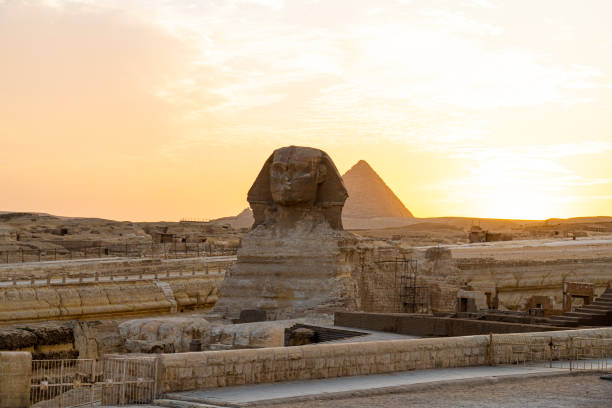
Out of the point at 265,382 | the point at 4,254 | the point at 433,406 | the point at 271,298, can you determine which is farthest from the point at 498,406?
the point at 4,254

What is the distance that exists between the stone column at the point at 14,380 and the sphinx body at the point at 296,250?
42.4 feet

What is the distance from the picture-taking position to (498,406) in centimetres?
940

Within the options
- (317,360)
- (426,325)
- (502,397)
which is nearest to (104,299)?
(426,325)

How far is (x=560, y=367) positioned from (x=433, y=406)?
3.99 meters

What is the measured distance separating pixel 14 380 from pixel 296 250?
14.2 metres

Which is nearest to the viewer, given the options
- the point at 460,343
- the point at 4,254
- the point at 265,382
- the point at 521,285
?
the point at 265,382

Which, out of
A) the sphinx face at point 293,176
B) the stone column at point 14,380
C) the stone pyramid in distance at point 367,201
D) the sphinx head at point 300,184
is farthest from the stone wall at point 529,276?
the stone pyramid in distance at point 367,201

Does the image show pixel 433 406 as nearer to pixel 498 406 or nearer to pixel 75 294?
pixel 498 406

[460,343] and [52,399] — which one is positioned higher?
[460,343]

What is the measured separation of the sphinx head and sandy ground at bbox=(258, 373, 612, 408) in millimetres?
12728

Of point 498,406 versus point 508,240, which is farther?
point 508,240

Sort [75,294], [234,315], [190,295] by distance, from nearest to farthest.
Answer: [234,315] → [75,294] → [190,295]

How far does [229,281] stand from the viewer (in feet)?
77.0

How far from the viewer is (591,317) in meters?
17.1
